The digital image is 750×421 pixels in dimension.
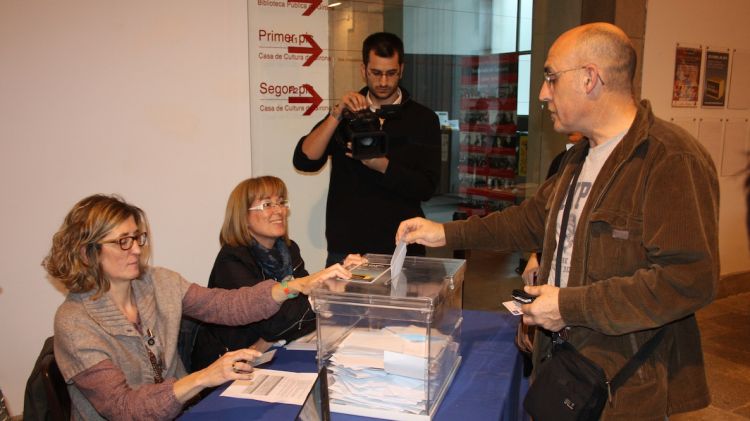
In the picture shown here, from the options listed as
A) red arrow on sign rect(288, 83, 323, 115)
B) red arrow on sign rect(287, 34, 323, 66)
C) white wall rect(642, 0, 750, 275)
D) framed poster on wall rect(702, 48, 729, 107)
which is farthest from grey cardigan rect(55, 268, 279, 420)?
framed poster on wall rect(702, 48, 729, 107)

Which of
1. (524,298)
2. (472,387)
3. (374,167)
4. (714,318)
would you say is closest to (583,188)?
(524,298)

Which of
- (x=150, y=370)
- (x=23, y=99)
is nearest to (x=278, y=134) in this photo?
(x=23, y=99)

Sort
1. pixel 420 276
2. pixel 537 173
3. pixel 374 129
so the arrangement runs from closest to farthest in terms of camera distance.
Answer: pixel 420 276 < pixel 374 129 < pixel 537 173

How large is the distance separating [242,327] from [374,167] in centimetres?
101

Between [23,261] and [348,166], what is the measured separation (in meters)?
1.70

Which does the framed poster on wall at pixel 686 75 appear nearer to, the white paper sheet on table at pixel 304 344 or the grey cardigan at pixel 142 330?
the white paper sheet on table at pixel 304 344

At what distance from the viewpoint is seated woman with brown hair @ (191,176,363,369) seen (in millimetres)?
2383

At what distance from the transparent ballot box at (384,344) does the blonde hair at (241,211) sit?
0.99 m

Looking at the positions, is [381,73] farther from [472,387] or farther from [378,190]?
[472,387]

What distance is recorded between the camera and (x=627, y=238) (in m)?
1.71

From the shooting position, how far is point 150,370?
2027 millimetres

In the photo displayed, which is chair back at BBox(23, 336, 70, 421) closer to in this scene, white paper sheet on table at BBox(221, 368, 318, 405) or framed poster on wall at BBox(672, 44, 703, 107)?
white paper sheet on table at BBox(221, 368, 318, 405)

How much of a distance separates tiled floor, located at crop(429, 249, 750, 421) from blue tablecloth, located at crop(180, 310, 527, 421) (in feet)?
7.37

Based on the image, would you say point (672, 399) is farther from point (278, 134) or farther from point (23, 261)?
point (23, 261)
